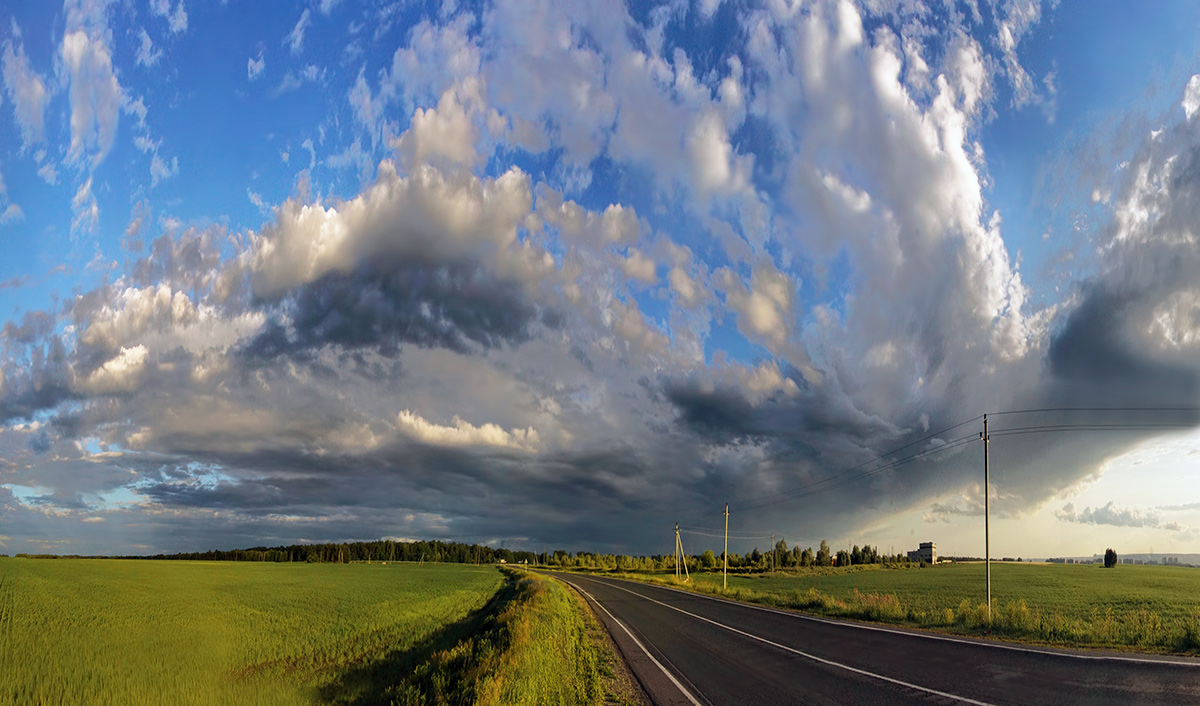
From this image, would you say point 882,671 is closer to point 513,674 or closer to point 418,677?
point 513,674

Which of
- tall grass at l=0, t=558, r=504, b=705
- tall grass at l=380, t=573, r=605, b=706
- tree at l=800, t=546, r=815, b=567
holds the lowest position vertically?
tree at l=800, t=546, r=815, b=567

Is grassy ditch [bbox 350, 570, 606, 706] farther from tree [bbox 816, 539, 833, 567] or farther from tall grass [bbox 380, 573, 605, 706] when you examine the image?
tree [bbox 816, 539, 833, 567]

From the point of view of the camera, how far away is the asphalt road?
11.0 metres

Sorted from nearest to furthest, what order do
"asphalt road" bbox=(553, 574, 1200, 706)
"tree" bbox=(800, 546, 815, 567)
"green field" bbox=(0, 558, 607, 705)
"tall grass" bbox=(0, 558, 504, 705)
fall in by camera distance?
"asphalt road" bbox=(553, 574, 1200, 706), "green field" bbox=(0, 558, 607, 705), "tall grass" bbox=(0, 558, 504, 705), "tree" bbox=(800, 546, 815, 567)

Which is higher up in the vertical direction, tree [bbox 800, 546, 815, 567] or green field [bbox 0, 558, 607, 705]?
green field [bbox 0, 558, 607, 705]

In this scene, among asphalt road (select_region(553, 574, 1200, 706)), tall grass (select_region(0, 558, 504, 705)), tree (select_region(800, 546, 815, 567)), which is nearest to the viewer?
asphalt road (select_region(553, 574, 1200, 706))

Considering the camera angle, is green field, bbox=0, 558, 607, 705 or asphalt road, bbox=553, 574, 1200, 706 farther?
green field, bbox=0, 558, 607, 705

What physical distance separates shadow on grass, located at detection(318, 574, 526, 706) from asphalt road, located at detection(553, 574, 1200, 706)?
3676 mm

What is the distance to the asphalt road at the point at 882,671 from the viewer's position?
1103 centimetres

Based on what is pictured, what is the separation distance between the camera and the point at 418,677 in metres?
13.5

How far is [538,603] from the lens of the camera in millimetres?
27750

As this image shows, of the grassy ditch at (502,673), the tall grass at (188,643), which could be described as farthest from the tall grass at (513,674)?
the tall grass at (188,643)

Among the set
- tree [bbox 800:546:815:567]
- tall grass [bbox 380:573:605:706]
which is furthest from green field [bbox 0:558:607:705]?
tree [bbox 800:546:815:567]

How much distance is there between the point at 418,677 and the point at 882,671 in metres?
10.4
